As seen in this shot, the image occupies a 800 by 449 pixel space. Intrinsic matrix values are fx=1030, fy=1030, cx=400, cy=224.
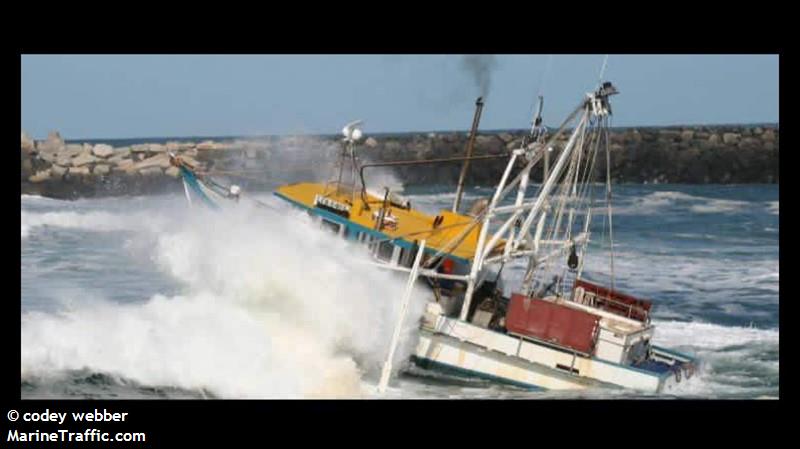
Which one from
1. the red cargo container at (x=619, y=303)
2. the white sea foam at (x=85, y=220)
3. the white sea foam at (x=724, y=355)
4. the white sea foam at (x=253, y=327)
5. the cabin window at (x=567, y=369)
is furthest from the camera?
the white sea foam at (x=85, y=220)

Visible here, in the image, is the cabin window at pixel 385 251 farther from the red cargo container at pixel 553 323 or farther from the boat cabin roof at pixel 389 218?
the red cargo container at pixel 553 323

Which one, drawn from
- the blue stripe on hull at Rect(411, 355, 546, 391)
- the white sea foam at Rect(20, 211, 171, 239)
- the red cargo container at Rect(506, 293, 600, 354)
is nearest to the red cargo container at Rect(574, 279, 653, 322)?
the red cargo container at Rect(506, 293, 600, 354)

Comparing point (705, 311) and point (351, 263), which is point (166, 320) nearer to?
point (351, 263)

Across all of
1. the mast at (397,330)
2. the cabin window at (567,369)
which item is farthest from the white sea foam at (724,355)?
the mast at (397,330)

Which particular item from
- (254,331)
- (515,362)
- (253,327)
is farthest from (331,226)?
(515,362)

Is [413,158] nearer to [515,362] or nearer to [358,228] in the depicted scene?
[358,228]

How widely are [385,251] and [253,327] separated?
3.37 meters

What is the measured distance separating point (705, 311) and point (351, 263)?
13.5 metres

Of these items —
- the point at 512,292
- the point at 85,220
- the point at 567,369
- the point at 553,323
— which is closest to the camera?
the point at 567,369

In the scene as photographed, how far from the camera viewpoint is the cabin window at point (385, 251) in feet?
71.5

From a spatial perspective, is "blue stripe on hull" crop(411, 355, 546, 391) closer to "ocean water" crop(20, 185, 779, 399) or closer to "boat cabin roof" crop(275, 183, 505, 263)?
"ocean water" crop(20, 185, 779, 399)

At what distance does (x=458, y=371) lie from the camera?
2088 cm

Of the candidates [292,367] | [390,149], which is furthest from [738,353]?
[390,149]

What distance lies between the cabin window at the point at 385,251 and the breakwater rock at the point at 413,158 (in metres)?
28.7
